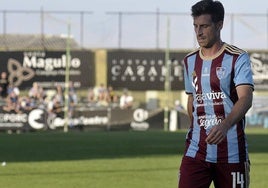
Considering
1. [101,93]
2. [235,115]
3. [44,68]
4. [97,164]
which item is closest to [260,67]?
[101,93]

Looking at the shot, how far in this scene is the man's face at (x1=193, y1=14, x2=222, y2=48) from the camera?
701cm

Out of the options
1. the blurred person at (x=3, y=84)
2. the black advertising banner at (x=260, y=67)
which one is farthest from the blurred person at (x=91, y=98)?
the black advertising banner at (x=260, y=67)

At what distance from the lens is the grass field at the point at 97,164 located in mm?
14898

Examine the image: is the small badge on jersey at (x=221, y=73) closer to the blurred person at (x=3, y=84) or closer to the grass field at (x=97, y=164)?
the grass field at (x=97, y=164)

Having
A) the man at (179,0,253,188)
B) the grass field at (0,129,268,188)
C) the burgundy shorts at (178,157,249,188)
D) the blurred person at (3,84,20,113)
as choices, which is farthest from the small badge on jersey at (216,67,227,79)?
the blurred person at (3,84,20,113)

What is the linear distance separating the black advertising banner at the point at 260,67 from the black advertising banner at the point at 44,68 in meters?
9.01

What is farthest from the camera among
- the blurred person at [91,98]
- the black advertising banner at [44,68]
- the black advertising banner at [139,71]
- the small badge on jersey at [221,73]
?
the black advertising banner at [139,71]

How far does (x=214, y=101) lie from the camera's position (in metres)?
7.21

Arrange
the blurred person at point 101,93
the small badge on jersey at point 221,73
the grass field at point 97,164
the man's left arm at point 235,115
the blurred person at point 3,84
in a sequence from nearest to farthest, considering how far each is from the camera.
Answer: the man's left arm at point 235,115
the small badge on jersey at point 221,73
the grass field at point 97,164
the blurred person at point 101,93
the blurred person at point 3,84

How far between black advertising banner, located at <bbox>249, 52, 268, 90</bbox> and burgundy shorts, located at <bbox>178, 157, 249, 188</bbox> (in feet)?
140

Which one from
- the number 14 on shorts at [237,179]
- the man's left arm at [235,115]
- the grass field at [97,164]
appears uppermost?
the man's left arm at [235,115]

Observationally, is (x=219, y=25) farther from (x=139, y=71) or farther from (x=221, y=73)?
(x=139, y=71)

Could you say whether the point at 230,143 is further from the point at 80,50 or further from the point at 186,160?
the point at 80,50

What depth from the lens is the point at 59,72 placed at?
1890 inches
